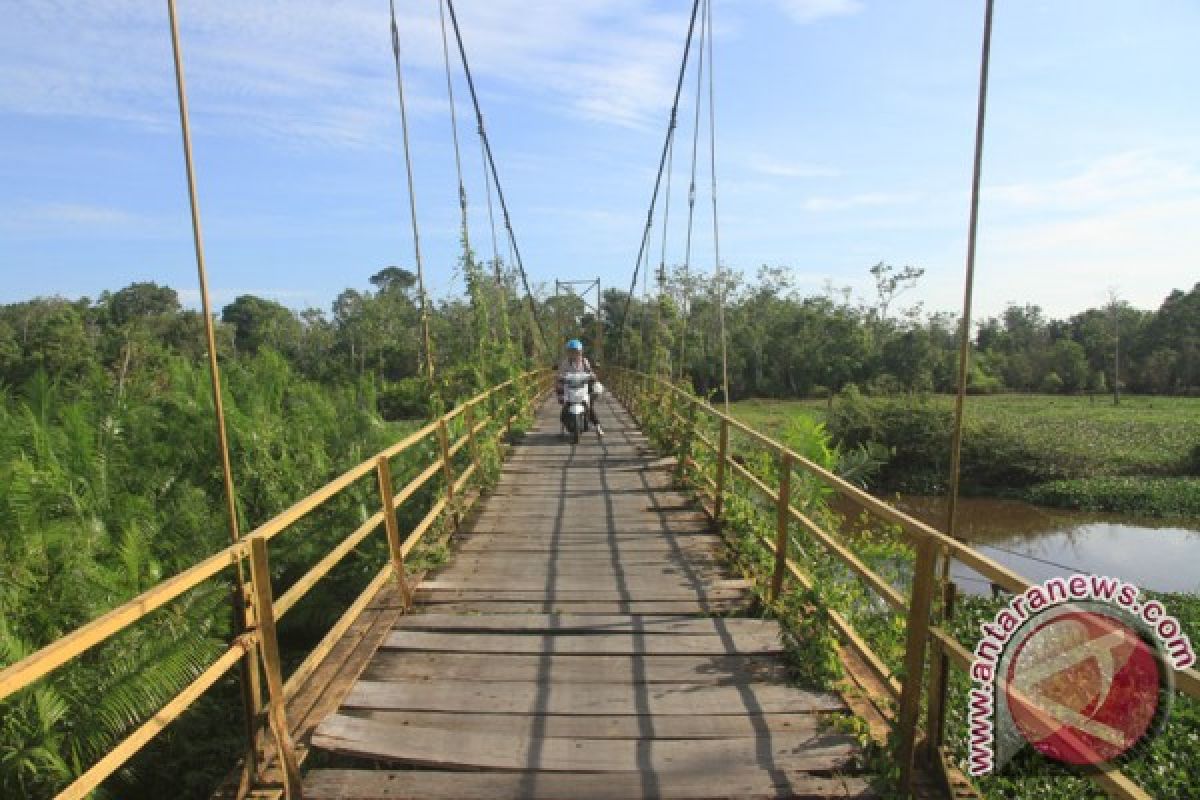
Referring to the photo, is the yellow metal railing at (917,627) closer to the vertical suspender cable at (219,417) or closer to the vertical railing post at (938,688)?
the vertical railing post at (938,688)

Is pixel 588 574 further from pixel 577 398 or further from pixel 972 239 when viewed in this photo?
pixel 577 398

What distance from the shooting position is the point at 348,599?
6766 millimetres

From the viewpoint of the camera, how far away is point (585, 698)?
10.3ft

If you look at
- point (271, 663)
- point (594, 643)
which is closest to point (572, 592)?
point (594, 643)

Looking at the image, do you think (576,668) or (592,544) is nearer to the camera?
(576,668)

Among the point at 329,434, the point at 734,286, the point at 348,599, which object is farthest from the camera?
the point at 734,286

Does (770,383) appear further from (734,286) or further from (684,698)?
(684,698)

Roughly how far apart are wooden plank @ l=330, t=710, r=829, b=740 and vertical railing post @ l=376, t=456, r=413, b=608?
116 cm

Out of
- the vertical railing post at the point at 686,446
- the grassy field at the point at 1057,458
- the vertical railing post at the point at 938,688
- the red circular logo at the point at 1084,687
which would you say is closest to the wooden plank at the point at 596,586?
the vertical railing post at the point at 938,688

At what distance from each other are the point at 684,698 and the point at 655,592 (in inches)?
53.0

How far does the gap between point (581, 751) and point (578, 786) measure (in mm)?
221

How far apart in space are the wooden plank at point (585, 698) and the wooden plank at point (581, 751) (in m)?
0.22

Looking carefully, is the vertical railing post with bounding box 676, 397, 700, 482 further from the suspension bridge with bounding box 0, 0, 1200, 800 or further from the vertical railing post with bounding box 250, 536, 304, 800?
the vertical railing post with bounding box 250, 536, 304, 800

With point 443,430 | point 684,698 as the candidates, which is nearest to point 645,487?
point 443,430
